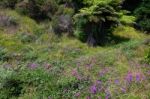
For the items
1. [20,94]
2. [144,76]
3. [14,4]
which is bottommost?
[20,94]

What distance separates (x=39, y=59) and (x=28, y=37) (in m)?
3.22

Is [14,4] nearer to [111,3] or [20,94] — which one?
[111,3]

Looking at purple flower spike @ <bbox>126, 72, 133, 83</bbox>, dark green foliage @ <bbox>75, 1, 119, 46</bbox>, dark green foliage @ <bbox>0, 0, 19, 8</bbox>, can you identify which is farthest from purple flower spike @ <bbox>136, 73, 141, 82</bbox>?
dark green foliage @ <bbox>0, 0, 19, 8</bbox>

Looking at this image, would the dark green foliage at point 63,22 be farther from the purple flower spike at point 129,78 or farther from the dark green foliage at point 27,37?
the purple flower spike at point 129,78

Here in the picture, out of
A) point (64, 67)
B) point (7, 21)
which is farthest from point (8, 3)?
point (64, 67)

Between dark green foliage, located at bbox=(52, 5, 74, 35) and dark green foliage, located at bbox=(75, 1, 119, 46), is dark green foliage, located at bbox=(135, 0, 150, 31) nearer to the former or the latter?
dark green foliage, located at bbox=(75, 1, 119, 46)

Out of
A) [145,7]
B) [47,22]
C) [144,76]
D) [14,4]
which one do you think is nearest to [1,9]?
[14,4]

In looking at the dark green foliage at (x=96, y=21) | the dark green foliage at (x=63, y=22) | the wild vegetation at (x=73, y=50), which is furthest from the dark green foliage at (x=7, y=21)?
the dark green foliage at (x=96, y=21)

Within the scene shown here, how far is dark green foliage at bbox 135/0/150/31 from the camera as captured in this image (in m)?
20.0

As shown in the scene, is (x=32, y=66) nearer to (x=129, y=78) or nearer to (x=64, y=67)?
(x=64, y=67)

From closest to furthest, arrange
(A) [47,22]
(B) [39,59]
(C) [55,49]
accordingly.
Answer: (B) [39,59] < (C) [55,49] < (A) [47,22]

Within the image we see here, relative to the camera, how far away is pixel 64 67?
13094 mm

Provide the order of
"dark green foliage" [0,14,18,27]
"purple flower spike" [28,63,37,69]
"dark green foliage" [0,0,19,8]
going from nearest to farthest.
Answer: "purple flower spike" [28,63,37,69], "dark green foliage" [0,14,18,27], "dark green foliage" [0,0,19,8]

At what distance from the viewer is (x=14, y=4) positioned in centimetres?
2030
